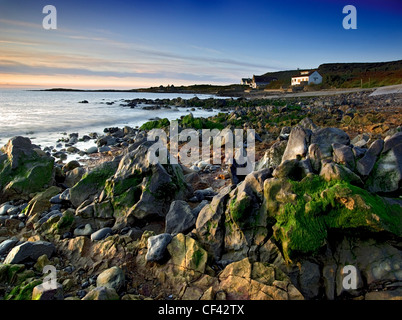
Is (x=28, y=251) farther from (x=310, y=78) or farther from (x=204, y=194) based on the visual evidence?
(x=310, y=78)

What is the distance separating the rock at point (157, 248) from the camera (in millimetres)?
4772

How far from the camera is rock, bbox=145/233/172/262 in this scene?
15.7ft

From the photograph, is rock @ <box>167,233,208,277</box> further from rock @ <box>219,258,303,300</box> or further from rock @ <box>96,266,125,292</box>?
rock @ <box>96,266,125,292</box>

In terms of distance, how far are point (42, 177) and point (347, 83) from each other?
229 ft

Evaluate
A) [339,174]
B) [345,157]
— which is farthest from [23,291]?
[345,157]

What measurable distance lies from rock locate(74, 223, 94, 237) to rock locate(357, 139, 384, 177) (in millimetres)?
5605

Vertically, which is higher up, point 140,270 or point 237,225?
point 237,225

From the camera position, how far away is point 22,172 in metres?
8.75

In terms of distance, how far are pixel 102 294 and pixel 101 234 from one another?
2155 mm

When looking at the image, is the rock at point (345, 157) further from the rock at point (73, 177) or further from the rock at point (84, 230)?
the rock at point (73, 177)

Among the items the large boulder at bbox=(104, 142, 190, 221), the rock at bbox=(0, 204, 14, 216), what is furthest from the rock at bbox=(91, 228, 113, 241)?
the rock at bbox=(0, 204, 14, 216)

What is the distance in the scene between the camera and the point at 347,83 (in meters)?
64.0
